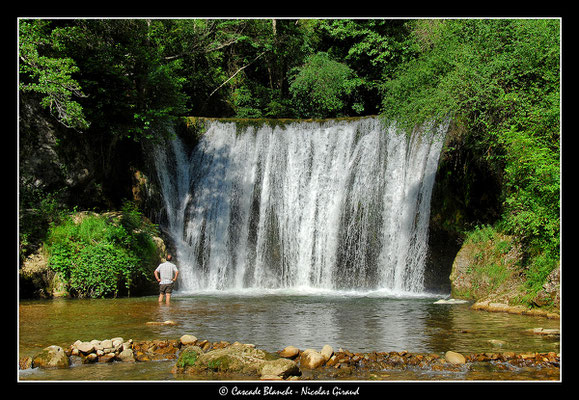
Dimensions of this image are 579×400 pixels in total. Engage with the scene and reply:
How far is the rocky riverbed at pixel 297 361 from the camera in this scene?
20.4 feet

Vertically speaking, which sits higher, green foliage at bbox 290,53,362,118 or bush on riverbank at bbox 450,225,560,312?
green foliage at bbox 290,53,362,118

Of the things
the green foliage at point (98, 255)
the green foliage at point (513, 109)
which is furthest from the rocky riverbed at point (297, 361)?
the green foliage at point (98, 255)

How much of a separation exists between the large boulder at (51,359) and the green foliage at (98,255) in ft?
26.6

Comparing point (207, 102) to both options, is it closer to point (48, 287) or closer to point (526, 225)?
point (48, 287)

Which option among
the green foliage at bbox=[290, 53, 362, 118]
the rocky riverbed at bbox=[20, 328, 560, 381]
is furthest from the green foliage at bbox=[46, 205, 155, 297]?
the green foliage at bbox=[290, 53, 362, 118]

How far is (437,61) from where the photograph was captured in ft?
60.6

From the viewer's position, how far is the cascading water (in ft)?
56.9

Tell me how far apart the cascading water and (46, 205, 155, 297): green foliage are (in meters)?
2.78

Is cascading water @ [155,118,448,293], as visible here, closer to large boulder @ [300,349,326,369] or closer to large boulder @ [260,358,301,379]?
large boulder @ [300,349,326,369]

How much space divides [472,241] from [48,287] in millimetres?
11323

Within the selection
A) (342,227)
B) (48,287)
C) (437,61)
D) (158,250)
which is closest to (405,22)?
(437,61)

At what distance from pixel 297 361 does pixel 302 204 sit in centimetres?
1320

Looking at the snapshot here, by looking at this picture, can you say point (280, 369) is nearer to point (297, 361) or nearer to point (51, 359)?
point (297, 361)

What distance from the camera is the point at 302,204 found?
65.4 feet
